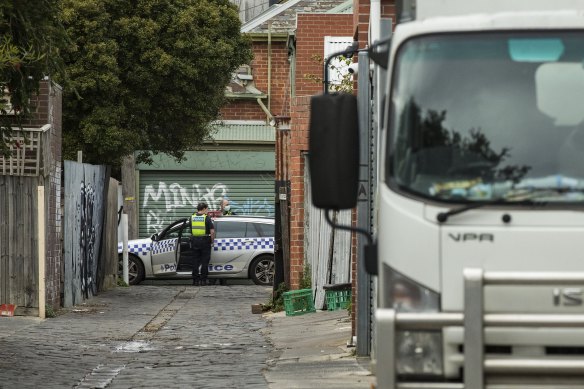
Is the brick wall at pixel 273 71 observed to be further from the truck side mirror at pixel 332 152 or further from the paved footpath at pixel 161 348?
the truck side mirror at pixel 332 152

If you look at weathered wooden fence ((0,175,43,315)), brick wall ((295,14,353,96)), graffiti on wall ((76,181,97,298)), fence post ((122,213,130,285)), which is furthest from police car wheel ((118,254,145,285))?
weathered wooden fence ((0,175,43,315))

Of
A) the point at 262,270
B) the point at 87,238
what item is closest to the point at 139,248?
the point at 262,270

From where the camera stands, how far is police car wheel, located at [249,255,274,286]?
28547 millimetres

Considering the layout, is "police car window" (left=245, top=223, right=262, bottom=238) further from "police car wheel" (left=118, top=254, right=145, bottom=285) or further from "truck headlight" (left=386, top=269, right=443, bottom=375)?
"truck headlight" (left=386, top=269, right=443, bottom=375)

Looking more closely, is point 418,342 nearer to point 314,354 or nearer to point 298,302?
point 314,354

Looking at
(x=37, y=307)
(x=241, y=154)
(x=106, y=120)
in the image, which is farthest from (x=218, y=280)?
(x=37, y=307)

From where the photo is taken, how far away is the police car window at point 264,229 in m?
28.2

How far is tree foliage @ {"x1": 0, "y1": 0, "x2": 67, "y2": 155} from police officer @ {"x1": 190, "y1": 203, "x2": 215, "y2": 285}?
13925mm

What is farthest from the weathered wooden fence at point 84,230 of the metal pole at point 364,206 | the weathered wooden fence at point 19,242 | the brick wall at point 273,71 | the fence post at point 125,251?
the brick wall at point 273,71

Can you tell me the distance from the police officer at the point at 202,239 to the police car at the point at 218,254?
53cm

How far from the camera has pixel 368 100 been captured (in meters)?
13.0

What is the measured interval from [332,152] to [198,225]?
67.3 feet

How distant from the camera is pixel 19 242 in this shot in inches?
733

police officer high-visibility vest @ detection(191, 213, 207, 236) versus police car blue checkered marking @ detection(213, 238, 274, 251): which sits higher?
police officer high-visibility vest @ detection(191, 213, 207, 236)
